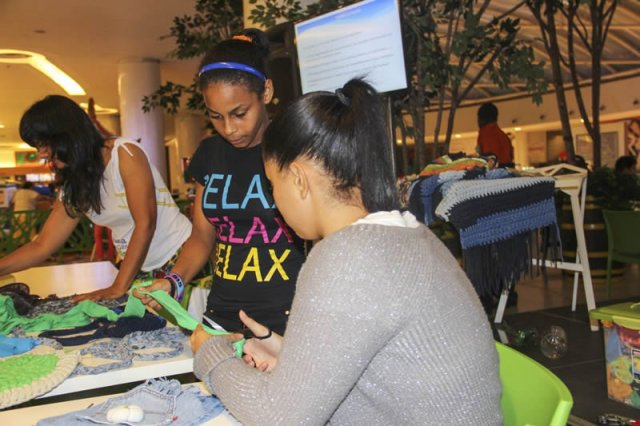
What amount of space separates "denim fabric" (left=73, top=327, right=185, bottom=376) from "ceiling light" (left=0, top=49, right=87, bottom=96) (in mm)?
10310

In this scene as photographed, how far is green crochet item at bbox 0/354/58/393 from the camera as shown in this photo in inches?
50.4

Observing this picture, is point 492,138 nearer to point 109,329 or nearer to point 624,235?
point 624,235

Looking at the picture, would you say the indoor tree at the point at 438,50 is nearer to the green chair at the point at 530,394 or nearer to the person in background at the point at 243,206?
the person in background at the point at 243,206

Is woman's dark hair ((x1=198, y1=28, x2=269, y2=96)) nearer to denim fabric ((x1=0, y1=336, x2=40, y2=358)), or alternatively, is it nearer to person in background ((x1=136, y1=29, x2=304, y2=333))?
person in background ((x1=136, y1=29, x2=304, y2=333))

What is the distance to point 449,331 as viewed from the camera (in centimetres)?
98

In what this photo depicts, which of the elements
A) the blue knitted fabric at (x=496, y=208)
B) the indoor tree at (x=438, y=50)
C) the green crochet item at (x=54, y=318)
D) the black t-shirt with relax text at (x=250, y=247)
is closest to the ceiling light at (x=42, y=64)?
the indoor tree at (x=438, y=50)

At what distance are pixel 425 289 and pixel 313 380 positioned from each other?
8.7 inches

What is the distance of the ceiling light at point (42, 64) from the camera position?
10609 mm

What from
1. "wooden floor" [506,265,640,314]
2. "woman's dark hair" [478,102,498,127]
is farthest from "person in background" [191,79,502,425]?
"woman's dark hair" [478,102,498,127]

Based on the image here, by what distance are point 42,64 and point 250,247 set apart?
443 inches

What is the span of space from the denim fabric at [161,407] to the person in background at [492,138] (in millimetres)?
4993

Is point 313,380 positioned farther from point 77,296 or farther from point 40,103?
point 40,103

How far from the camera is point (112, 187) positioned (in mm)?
2328

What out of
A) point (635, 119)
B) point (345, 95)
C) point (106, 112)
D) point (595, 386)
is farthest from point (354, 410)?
point (106, 112)
